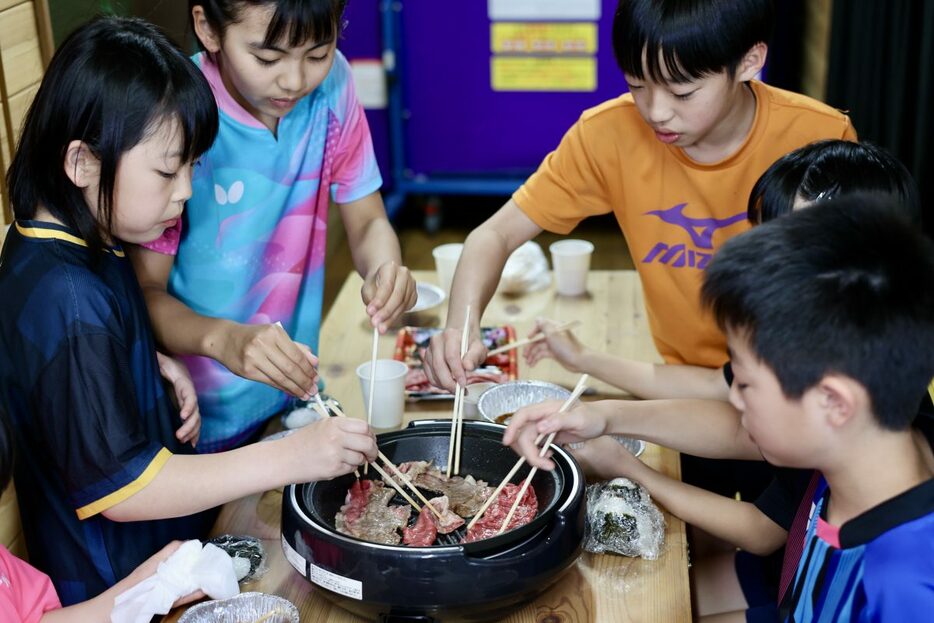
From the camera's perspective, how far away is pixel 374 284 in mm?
2055

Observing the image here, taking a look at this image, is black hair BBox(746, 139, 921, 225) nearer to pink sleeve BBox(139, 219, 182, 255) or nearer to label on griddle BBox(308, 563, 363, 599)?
label on griddle BBox(308, 563, 363, 599)

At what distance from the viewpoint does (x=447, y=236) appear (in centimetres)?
554

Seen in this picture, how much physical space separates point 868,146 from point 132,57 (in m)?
1.23

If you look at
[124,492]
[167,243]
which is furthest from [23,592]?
[167,243]

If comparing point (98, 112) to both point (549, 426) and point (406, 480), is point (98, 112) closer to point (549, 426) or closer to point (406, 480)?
point (406, 480)

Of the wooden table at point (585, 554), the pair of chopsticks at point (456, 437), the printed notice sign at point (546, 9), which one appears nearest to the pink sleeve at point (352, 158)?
the wooden table at point (585, 554)

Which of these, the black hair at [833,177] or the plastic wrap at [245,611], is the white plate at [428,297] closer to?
the black hair at [833,177]

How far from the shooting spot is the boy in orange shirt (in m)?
1.92

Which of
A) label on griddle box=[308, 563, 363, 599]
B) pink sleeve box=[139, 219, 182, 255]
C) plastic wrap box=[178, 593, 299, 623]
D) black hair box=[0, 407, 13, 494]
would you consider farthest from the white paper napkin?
pink sleeve box=[139, 219, 182, 255]

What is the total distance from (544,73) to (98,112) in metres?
3.61

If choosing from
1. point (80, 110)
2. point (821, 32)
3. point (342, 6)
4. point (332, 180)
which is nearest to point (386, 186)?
point (821, 32)

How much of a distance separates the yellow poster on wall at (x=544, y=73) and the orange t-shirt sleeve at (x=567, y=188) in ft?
8.93

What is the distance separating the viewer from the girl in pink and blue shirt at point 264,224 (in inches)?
70.6

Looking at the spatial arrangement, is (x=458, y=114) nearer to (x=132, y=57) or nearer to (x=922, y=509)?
(x=132, y=57)
